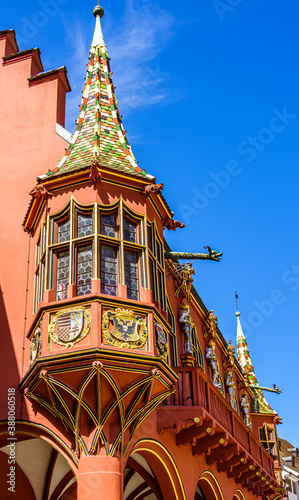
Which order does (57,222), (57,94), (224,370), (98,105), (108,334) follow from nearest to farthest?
(108,334) → (57,222) → (98,105) → (57,94) → (224,370)

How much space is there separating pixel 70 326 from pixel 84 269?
135 centimetres

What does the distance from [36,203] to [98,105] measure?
3.12 metres

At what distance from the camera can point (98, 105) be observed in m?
16.2

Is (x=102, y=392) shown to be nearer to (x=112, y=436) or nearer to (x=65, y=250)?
(x=112, y=436)

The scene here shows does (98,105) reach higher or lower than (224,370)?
higher

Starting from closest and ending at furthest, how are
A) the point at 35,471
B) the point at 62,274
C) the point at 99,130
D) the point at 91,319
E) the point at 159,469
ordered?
the point at 91,319
the point at 62,274
the point at 159,469
the point at 99,130
the point at 35,471

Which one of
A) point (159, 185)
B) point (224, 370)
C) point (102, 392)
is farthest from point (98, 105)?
point (224, 370)

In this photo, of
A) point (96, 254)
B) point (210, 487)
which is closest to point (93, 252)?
point (96, 254)

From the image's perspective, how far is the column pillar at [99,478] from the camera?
38.5ft

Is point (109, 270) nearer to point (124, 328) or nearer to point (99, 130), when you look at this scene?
point (124, 328)

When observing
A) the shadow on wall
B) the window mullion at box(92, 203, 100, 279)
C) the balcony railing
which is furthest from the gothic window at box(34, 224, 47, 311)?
the balcony railing

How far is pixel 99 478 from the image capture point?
11938 mm

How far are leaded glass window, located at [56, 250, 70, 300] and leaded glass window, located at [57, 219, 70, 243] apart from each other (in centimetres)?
30

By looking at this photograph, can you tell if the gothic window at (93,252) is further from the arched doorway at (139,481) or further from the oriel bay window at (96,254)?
the arched doorway at (139,481)
